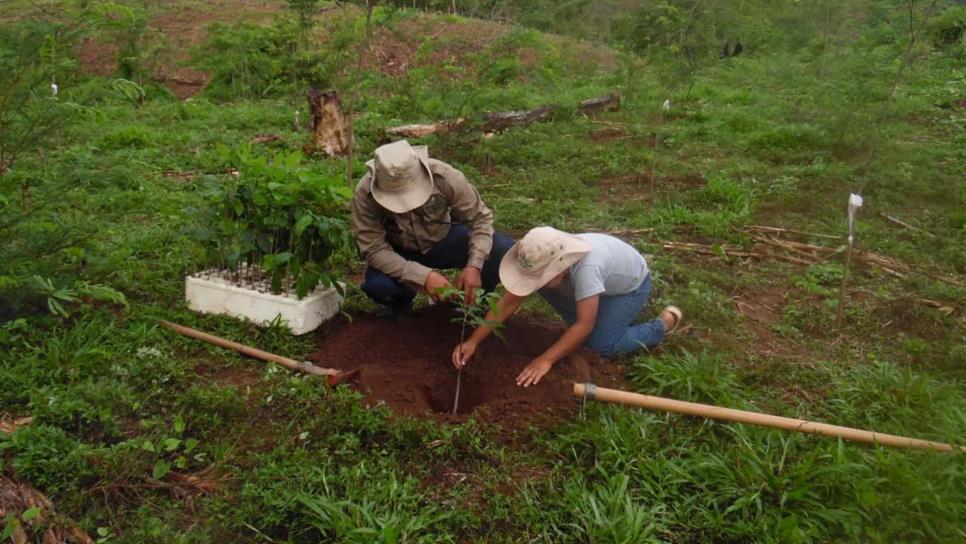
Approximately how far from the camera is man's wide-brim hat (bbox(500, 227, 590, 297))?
3.06 metres

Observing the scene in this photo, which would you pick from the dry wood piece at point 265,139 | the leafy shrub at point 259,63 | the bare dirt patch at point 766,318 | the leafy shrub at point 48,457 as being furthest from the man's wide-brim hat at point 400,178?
the leafy shrub at point 259,63

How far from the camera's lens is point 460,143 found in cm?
761

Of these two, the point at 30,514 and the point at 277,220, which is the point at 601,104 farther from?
the point at 30,514

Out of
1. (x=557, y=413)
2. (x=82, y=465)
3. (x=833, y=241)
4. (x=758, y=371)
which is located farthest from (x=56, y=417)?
(x=833, y=241)

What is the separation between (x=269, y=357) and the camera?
11.2ft

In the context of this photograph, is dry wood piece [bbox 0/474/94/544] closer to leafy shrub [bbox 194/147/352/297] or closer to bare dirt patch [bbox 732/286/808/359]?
leafy shrub [bbox 194/147/352/297]

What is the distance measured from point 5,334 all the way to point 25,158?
3520 millimetres

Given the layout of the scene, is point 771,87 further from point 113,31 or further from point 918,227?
point 113,31

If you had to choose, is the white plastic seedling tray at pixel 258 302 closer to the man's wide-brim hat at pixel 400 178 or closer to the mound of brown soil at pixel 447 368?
the mound of brown soil at pixel 447 368

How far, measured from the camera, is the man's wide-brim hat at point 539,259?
3.06 meters

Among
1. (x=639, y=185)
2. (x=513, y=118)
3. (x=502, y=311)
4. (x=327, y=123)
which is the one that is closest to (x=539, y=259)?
(x=502, y=311)

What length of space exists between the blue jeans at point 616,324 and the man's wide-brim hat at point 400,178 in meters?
0.80

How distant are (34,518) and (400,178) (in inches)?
78.0

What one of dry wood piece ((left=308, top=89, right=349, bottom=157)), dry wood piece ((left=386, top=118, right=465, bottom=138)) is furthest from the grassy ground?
dry wood piece ((left=386, top=118, right=465, bottom=138))
